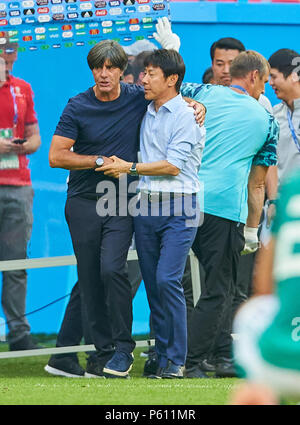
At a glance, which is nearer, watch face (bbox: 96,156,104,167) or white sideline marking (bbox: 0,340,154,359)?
watch face (bbox: 96,156,104,167)

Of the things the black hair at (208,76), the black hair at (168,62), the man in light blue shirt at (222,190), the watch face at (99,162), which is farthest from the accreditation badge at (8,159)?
the black hair at (208,76)

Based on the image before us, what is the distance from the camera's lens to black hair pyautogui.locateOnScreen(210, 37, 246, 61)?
7957mm

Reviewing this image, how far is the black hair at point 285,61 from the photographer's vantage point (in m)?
8.05

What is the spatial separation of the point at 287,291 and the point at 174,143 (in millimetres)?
3470

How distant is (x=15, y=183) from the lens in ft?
23.4

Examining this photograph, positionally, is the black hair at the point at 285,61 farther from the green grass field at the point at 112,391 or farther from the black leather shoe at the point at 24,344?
the black leather shoe at the point at 24,344

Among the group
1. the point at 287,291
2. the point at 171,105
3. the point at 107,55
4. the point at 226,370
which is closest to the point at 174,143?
the point at 171,105

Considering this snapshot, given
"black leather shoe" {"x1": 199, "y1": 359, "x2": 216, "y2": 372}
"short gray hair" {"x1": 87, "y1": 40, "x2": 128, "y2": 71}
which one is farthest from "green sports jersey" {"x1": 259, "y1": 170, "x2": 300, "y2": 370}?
"black leather shoe" {"x1": 199, "y1": 359, "x2": 216, "y2": 372}

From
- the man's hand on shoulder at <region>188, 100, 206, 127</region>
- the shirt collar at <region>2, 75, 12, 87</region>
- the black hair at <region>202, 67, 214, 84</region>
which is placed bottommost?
the man's hand on shoulder at <region>188, 100, 206, 127</region>

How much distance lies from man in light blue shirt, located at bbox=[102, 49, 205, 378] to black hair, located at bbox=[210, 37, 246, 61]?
5.32 ft

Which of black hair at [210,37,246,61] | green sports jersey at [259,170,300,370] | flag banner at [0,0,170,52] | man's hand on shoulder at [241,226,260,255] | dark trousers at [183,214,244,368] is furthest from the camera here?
black hair at [210,37,246,61]

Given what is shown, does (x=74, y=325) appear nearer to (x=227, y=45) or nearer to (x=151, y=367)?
(x=151, y=367)

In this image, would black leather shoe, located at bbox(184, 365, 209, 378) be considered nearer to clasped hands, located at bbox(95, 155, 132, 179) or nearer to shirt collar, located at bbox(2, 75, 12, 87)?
clasped hands, located at bbox(95, 155, 132, 179)
